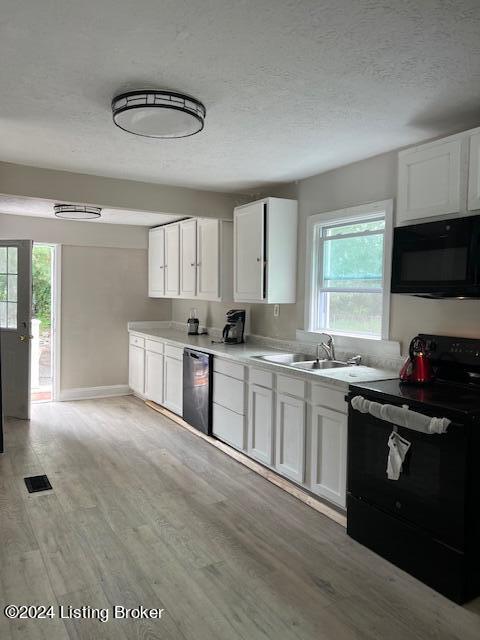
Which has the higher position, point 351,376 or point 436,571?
point 351,376

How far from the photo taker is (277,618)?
6.69ft

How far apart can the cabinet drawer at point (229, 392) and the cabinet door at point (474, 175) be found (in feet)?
6.83

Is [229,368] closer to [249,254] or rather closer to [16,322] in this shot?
[249,254]

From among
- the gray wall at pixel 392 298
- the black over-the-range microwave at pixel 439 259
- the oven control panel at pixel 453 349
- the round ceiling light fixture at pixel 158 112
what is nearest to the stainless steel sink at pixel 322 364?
the gray wall at pixel 392 298

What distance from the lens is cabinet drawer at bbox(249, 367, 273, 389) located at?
136 inches

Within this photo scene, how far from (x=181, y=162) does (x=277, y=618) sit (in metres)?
2.97

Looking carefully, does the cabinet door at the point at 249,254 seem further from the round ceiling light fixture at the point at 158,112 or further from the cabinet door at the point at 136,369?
the cabinet door at the point at 136,369

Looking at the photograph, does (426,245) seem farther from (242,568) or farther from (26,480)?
(26,480)

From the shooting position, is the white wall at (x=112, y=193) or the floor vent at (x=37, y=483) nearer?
the floor vent at (x=37, y=483)

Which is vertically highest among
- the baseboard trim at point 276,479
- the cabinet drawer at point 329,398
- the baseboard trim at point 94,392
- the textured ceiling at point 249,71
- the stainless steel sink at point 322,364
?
the textured ceiling at point 249,71

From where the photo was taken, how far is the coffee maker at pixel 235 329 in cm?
468

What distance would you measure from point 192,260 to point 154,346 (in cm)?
109

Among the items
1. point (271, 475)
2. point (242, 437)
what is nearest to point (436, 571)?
point (271, 475)

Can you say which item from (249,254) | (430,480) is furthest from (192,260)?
(430,480)
